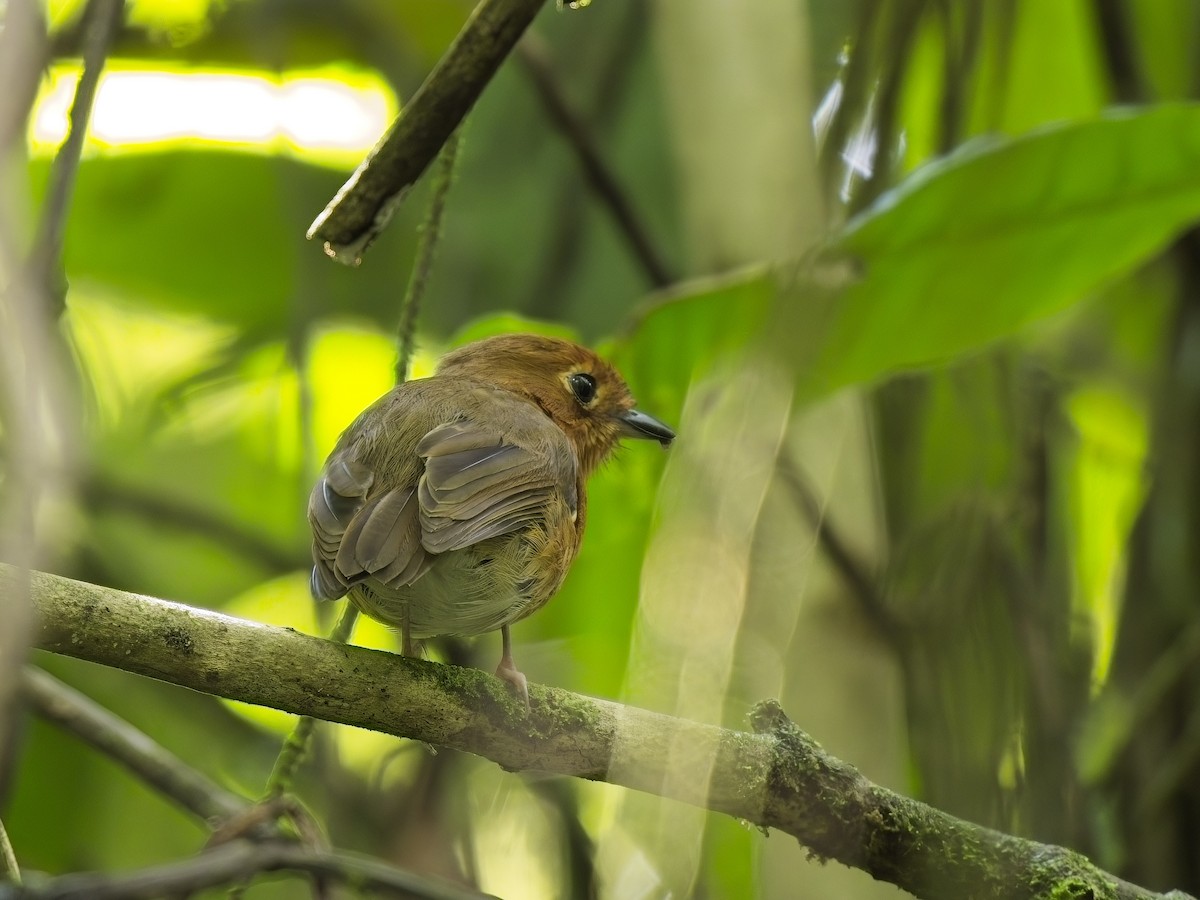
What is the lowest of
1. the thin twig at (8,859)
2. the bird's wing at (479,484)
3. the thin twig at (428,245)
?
the thin twig at (8,859)

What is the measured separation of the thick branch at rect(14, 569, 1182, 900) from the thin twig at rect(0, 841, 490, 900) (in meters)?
0.21

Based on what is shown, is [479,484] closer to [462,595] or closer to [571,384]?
[462,595]

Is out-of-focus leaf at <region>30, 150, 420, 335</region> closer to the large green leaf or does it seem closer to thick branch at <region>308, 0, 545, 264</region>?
the large green leaf

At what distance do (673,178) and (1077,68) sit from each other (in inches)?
54.1

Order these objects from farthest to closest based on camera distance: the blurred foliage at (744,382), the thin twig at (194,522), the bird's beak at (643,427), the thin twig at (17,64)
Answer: the thin twig at (194,522) < the bird's beak at (643,427) < the blurred foliage at (744,382) < the thin twig at (17,64)

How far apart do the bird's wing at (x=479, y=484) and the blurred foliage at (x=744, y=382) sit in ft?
0.94

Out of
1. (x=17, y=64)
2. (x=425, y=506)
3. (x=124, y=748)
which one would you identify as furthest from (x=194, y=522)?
(x=17, y=64)

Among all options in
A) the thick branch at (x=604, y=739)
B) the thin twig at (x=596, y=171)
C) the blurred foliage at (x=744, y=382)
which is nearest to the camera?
the thick branch at (x=604, y=739)

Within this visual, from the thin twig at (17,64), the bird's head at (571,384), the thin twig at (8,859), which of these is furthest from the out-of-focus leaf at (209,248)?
the thin twig at (17,64)

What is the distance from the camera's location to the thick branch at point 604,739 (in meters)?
1.73

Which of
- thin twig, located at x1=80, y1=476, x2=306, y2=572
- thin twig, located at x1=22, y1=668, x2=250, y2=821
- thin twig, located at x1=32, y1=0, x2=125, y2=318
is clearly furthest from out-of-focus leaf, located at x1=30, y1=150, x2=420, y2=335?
thin twig, located at x1=32, y1=0, x2=125, y2=318

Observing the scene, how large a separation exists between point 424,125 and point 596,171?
1884 mm

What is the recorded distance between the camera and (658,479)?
3.51m

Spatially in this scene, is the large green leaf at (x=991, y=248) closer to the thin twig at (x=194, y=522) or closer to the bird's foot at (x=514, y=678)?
the bird's foot at (x=514, y=678)
